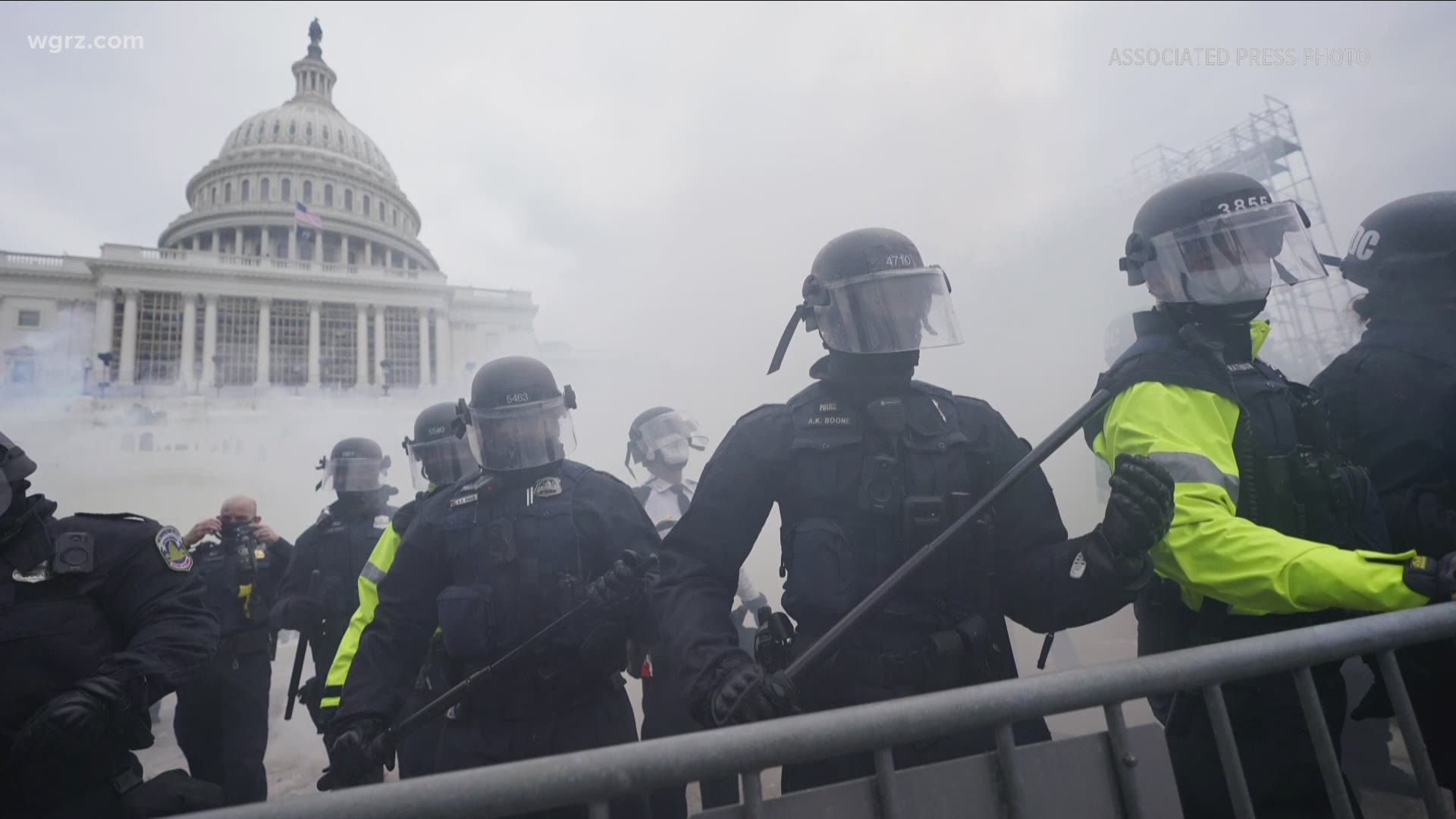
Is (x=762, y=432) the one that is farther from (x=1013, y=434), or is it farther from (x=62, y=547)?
(x=62, y=547)

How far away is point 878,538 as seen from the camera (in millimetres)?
1878

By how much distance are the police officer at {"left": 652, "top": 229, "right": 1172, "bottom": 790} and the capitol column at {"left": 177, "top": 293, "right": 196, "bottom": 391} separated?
43.0 m

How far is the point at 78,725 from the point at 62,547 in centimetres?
59

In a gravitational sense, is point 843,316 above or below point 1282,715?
above


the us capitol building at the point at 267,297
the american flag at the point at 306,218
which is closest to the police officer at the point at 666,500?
the us capitol building at the point at 267,297

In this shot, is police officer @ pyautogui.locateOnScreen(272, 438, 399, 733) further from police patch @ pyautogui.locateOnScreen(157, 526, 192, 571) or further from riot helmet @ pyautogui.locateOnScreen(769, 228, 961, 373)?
riot helmet @ pyautogui.locateOnScreen(769, 228, 961, 373)

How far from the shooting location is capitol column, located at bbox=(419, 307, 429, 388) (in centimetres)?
4044

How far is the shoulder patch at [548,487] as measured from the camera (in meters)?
2.56

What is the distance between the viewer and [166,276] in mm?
36094

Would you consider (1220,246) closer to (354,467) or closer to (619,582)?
(619,582)

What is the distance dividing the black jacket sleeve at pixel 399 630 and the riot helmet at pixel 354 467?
2.49 m

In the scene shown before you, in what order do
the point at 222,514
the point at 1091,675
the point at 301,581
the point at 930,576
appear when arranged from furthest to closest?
the point at 222,514 → the point at 301,581 → the point at 930,576 → the point at 1091,675

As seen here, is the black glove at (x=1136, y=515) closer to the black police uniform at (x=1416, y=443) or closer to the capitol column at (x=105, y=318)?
the black police uniform at (x=1416, y=443)

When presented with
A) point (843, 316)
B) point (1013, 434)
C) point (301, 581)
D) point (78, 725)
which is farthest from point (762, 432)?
point (301, 581)
